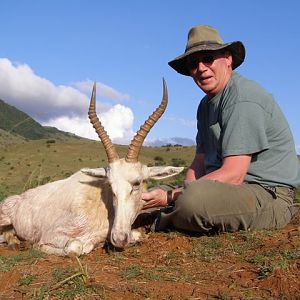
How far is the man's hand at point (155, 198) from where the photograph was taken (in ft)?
20.4

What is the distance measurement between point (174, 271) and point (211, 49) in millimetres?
2802

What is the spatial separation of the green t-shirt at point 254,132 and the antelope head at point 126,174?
857mm

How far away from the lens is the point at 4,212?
8.20m

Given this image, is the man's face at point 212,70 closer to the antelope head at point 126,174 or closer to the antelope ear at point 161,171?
the antelope head at point 126,174

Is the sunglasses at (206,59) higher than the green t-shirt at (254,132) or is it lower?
higher

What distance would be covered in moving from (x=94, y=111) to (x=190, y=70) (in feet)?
4.64

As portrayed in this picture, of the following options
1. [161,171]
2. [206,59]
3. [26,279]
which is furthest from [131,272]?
[206,59]

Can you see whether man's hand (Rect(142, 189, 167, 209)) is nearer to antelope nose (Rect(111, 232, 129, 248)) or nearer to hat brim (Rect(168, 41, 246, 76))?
antelope nose (Rect(111, 232, 129, 248))

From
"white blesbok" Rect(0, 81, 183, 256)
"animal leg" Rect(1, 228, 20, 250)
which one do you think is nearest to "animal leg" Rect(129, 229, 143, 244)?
"white blesbok" Rect(0, 81, 183, 256)

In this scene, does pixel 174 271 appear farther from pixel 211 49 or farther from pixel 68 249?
pixel 211 49

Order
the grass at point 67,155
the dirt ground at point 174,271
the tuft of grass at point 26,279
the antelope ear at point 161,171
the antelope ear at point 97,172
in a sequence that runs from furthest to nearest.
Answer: the grass at point 67,155, the antelope ear at point 161,171, the antelope ear at point 97,172, the tuft of grass at point 26,279, the dirt ground at point 174,271

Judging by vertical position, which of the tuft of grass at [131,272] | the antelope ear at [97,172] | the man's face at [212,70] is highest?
the man's face at [212,70]

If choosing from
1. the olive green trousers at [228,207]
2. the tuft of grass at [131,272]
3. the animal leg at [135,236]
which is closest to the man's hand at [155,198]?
the olive green trousers at [228,207]

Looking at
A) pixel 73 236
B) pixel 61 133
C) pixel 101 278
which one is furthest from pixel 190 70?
pixel 61 133
